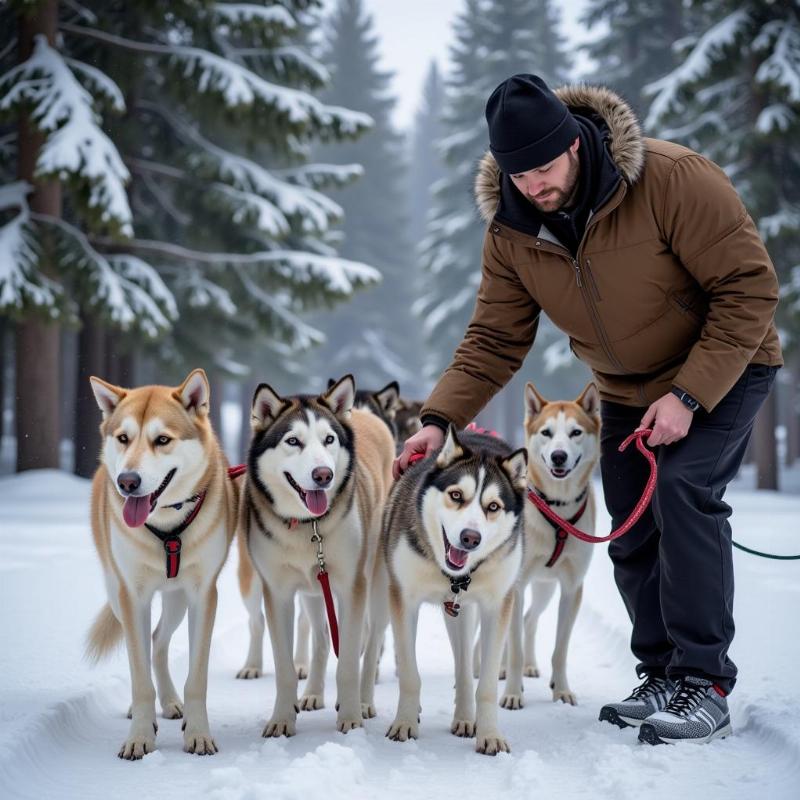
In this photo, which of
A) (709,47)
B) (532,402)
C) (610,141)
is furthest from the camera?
(709,47)

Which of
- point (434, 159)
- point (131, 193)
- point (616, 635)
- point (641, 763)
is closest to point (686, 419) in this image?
point (641, 763)

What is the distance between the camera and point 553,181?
11.8 feet

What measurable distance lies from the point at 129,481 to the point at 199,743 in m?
1.11

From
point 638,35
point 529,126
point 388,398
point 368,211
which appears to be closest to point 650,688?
point 529,126

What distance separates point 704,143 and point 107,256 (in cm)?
1159

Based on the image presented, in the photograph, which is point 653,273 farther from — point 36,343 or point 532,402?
point 36,343

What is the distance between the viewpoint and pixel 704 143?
17203mm

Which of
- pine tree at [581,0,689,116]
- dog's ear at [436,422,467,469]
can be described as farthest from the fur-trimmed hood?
pine tree at [581,0,689,116]

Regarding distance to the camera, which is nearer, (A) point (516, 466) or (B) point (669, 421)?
(B) point (669, 421)

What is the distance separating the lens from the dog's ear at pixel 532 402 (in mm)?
5502

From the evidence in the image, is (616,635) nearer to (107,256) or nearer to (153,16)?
(107,256)

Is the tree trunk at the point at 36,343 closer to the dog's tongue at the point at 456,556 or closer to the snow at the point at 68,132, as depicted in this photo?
the snow at the point at 68,132

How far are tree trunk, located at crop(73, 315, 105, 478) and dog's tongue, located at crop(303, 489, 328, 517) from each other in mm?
10797

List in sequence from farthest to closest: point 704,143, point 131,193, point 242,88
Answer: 1. point 704,143
2. point 131,193
3. point 242,88
